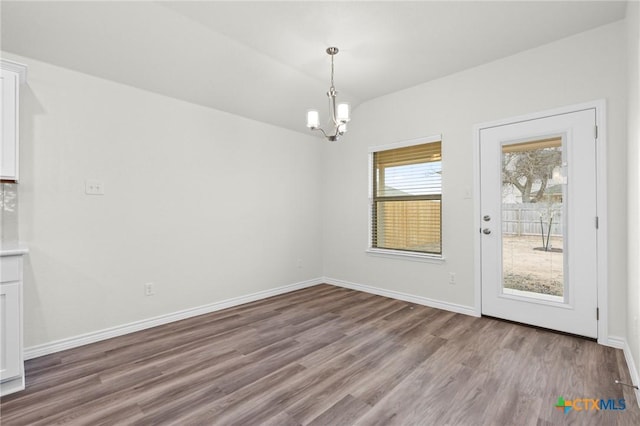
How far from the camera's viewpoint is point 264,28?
8.91ft

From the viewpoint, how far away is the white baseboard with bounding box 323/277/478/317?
353cm

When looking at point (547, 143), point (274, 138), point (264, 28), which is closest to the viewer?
point (264, 28)

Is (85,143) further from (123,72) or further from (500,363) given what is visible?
(500,363)

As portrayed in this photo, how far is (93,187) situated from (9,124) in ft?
2.56

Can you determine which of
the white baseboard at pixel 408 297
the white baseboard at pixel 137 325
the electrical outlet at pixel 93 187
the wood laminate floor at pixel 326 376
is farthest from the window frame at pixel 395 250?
the electrical outlet at pixel 93 187

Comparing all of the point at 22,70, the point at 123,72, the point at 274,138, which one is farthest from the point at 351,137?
the point at 22,70

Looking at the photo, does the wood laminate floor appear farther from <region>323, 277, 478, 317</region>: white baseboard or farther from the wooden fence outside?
the wooden fence outside

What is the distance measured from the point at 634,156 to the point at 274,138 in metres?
3.69

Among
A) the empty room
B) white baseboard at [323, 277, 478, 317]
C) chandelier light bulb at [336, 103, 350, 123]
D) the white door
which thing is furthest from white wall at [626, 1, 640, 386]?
chandelier light bulb at [336, 103, 350, 123]

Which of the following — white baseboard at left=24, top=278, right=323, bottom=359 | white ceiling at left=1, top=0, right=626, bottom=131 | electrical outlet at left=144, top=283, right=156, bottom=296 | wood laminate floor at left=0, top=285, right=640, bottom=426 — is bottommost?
wood laminate floor at left=0, top=285, right=640, bottom=426

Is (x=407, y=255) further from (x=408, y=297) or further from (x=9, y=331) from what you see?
(x=9, y=331)

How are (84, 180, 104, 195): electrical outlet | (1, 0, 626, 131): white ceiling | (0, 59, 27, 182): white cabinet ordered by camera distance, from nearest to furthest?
(0, 59, 27, 182): white cabinet
(1, 0, 626, 131): white ceiling
(84, 180, 104, 195): electrical outlet

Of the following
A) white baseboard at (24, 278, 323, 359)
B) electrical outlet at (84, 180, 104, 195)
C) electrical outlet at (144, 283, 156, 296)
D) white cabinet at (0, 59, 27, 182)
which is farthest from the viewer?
electrical outlet at (144, 283, 156, 296)

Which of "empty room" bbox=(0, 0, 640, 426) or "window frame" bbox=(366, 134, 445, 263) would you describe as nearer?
"empty room" bbox=(0, 0, 640, 426)
